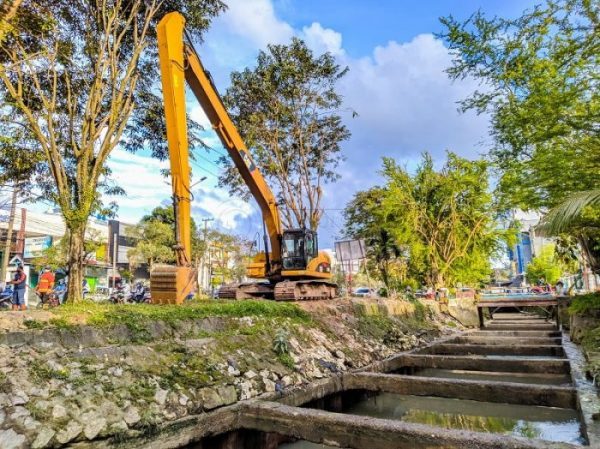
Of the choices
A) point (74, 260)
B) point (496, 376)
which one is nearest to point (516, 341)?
point (496, 376)

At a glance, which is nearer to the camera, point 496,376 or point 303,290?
point 496,376

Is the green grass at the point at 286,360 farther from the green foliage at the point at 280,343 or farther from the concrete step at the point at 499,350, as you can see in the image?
the concrete step at the point at 499,350

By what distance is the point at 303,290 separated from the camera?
1237 centimetres

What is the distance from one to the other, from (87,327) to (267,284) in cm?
830

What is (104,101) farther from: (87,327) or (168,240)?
(168,240)

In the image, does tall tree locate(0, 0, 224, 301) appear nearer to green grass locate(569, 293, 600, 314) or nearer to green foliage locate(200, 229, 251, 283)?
green grass locate(569, 293, 600, 314)

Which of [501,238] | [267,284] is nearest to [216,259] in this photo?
[501,238]

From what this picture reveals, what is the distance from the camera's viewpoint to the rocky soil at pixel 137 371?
379 centimetres

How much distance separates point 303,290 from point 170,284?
5.74m

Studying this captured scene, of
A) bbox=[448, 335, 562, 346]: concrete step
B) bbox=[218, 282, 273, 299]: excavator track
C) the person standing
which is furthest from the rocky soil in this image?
the person standing

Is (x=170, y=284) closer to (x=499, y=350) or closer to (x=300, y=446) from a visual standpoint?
(x=300, y=446)

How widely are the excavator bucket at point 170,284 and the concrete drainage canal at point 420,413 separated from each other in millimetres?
2587

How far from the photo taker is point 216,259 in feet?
136

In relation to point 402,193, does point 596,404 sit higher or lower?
lower
